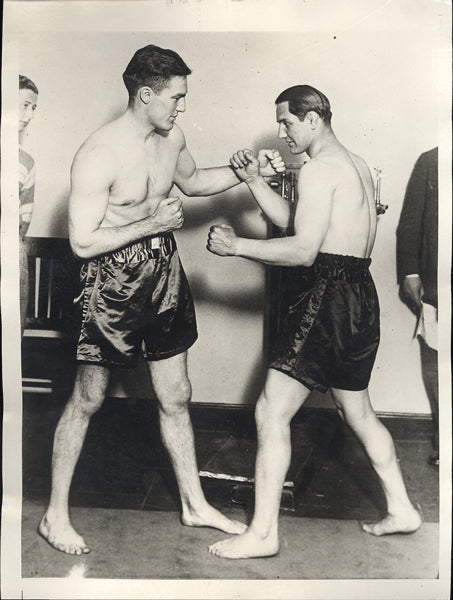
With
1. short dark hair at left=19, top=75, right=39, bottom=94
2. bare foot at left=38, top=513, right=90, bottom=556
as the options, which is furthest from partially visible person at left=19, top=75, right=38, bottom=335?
bare foot at left=38, top=513, right=90, bottom=556

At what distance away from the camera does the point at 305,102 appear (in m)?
2.32

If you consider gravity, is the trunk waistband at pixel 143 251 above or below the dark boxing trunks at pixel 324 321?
above

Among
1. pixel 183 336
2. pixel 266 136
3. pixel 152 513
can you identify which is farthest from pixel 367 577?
pixel 266 136

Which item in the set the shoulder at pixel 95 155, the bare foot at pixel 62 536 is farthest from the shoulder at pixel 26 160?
the bare foot at pixel 62 536

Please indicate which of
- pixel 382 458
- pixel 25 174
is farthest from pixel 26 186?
pixel 382 458

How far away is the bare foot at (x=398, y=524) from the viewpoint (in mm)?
2373

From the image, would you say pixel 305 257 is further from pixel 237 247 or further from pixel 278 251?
pixel 237 247

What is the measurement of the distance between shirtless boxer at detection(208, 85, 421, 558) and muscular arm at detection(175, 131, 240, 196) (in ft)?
0.27

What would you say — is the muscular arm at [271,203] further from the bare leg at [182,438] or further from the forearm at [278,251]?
the bare leg at [182,438]

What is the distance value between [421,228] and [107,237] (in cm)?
81

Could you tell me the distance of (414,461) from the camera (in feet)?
8.00

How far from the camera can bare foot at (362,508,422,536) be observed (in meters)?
2.37

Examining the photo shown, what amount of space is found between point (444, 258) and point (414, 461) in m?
0.55

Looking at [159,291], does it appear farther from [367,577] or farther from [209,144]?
[367,577]
